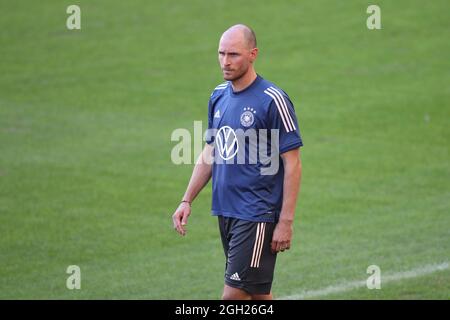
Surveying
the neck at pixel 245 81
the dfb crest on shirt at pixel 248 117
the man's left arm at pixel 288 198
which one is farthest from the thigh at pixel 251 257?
the neck at pixel 245 81

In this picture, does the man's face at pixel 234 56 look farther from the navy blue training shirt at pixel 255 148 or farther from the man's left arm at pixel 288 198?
the man's left arm at pixel 288 198

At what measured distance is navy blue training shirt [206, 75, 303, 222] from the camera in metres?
7.00

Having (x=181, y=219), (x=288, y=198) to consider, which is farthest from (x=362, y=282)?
(x=288, y=198)

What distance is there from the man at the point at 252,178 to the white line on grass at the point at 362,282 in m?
2.38

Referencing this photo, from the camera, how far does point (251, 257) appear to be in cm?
705

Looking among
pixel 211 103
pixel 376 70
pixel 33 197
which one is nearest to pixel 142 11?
pixel 376 70

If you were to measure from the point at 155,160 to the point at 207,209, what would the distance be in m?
2.61

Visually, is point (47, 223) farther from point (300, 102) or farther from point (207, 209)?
point (300, 102)

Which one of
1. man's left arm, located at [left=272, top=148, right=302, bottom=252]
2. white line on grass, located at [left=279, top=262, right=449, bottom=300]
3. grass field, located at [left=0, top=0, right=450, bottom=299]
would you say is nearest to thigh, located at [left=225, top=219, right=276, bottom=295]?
man's left arm, located at [left=272, top=148, right=302, bottom=252]

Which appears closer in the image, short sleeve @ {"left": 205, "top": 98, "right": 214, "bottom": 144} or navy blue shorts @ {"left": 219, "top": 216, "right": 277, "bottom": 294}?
navy blue shorts @ {"left": 219, "top": 216, "right": 277, "bottom": 294}

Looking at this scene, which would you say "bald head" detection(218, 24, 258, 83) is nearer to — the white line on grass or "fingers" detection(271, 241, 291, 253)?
"fingers" detection(271, 241, 291, 253)

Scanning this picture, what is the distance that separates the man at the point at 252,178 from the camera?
6.98 m

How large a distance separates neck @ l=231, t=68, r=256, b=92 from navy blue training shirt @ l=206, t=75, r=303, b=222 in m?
0.03

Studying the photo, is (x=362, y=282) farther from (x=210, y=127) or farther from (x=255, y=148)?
(x=255, y=148)
